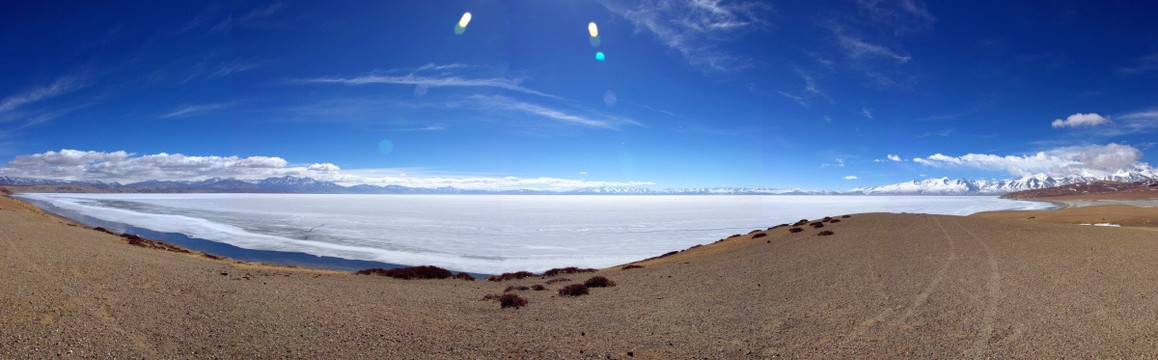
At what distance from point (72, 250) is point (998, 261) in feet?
95.8

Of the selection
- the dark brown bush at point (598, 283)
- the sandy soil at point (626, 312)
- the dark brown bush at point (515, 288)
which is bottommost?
the dark brown bush at point (515, 288)

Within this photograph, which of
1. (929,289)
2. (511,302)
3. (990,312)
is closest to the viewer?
(990,312)

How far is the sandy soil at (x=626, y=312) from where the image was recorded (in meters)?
7.11

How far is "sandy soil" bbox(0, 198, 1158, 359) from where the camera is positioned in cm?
711

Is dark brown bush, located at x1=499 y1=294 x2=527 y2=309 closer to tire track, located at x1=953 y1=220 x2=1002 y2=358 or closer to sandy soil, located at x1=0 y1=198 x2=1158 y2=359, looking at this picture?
sandy soil, located at x1=0 y1=198 x2=1158 y2=359

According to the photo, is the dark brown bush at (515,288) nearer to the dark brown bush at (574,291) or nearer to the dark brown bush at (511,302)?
the dark brown bush at (574,291)

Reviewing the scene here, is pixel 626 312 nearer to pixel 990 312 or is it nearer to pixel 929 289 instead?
pixel 990 312

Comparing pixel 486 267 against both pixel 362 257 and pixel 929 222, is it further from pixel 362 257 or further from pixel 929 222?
pixel 929 222

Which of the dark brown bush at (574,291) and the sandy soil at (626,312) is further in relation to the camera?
the dark brown bush at (574,291)

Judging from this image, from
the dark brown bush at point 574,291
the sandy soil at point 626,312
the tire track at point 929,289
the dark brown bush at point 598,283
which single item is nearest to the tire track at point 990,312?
the sandy soil at point 626,312

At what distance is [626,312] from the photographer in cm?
1027

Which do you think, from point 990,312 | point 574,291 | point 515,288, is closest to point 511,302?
point 574,291

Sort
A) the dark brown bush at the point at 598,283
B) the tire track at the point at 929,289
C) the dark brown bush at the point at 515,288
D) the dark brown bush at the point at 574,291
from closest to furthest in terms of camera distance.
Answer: the tire track at the point at 929,289, the dark brown bush at the point at 574,291, the dark brown bush at the point at 515,288, the dark brown bush at the point at 598,283

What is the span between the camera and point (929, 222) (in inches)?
1019
